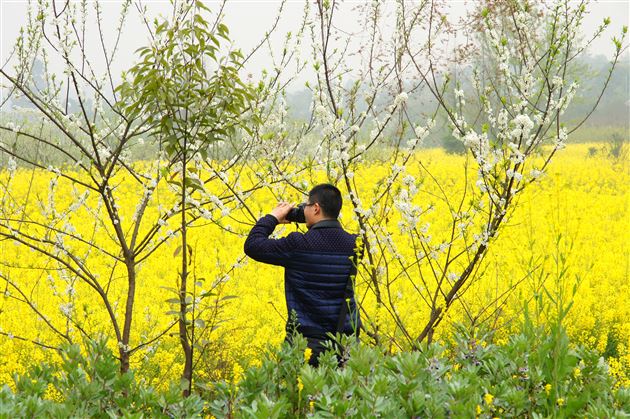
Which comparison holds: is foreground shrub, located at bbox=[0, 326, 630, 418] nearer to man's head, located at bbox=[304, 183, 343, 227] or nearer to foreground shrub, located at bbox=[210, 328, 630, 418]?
foreground shrub, located at bbox=[210, 328, 630, 418]

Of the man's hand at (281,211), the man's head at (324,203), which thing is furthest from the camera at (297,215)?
the man's head at (324,203)

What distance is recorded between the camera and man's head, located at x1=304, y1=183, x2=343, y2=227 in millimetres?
4008

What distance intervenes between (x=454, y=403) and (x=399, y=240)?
763 centimetres

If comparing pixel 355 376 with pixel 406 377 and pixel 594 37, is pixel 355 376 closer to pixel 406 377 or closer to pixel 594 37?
pixel 406 377

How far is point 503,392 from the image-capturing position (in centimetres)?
253

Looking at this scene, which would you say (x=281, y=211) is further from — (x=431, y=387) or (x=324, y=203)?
(x=431, y=387)

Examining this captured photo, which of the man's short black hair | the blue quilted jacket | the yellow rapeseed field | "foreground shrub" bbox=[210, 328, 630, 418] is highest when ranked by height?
the man's short black hair

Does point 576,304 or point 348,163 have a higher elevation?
point 348,163

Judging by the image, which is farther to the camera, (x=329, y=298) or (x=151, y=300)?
(x=151, y=300)

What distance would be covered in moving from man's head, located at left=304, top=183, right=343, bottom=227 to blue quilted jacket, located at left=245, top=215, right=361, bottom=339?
6 centimetres

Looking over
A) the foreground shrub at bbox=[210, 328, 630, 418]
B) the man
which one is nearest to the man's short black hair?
the man

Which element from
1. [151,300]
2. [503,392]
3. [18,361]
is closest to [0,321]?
[18,361]

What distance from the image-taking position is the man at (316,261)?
3.98 m

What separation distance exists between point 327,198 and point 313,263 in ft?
1.35
